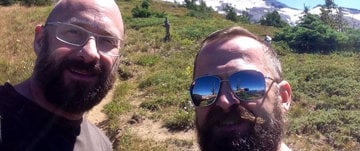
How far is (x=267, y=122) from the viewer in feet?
8.05

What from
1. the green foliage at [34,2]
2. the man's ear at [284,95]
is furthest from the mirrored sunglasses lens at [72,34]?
the green foliage at [34,2]

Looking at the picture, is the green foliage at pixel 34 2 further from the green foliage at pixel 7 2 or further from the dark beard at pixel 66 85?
the dark beard at pixel 66 85

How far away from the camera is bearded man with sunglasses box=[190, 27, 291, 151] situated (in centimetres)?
238

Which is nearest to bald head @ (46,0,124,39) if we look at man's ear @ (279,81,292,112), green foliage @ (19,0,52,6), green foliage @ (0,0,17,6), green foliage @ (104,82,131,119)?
man's ear @ (279,81,292,112)

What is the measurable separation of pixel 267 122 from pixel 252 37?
0.51 m

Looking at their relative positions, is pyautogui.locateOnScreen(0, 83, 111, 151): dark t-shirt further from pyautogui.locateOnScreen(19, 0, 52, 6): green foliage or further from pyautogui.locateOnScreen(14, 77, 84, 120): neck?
pyautogui.locateOnScreen(19, 0, 52, 6): green foliage

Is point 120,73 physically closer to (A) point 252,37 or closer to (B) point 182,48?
(B) point 182,48

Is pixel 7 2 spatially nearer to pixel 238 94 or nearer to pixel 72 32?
pixel 72 32

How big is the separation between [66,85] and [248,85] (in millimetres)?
990

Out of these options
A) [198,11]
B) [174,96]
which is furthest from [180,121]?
[198,11]

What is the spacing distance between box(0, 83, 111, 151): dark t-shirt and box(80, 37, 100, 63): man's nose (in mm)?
362

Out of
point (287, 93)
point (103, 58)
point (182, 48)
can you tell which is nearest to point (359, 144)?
point (287, 93)

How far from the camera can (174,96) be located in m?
9.52

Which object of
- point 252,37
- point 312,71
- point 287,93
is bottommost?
point 312,71
